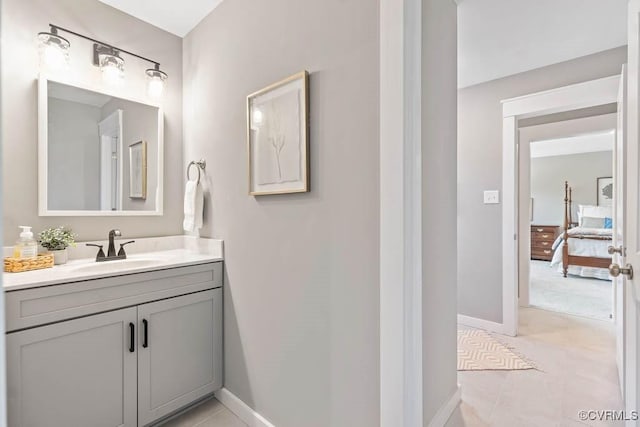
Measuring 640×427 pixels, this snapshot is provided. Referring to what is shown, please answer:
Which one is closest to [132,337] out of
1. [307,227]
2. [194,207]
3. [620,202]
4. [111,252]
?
[111,252]

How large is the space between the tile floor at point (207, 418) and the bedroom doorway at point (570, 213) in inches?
129

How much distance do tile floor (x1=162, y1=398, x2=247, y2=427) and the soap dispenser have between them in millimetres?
1118

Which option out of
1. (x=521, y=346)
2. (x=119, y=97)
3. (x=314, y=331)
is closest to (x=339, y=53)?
(x=314, y=331)

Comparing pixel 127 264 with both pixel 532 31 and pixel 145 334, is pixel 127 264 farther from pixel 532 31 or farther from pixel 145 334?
pixel 532 31

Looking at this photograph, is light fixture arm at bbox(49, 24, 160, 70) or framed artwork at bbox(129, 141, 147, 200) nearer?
light fixture arm at bbox(49, 24, 160, 70)

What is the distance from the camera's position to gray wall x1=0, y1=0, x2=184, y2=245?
1664 millimetres

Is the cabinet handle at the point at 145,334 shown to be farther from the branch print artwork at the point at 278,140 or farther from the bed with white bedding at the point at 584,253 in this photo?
the bed with white bedding at the point at 584,253

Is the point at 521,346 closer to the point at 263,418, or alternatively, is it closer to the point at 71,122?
the point at 263,418

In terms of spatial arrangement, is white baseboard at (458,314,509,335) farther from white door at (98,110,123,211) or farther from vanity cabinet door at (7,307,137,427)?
white door at (98,110,123,211)

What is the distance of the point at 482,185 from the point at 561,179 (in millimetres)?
5693

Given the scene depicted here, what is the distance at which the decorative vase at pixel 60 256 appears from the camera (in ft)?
5.59

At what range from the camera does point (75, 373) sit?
1420mm

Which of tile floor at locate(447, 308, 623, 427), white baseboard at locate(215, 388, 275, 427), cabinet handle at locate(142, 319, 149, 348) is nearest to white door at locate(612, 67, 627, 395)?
tile floor at locate(447, 308, 623, 427)

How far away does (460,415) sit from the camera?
70.3 inches
